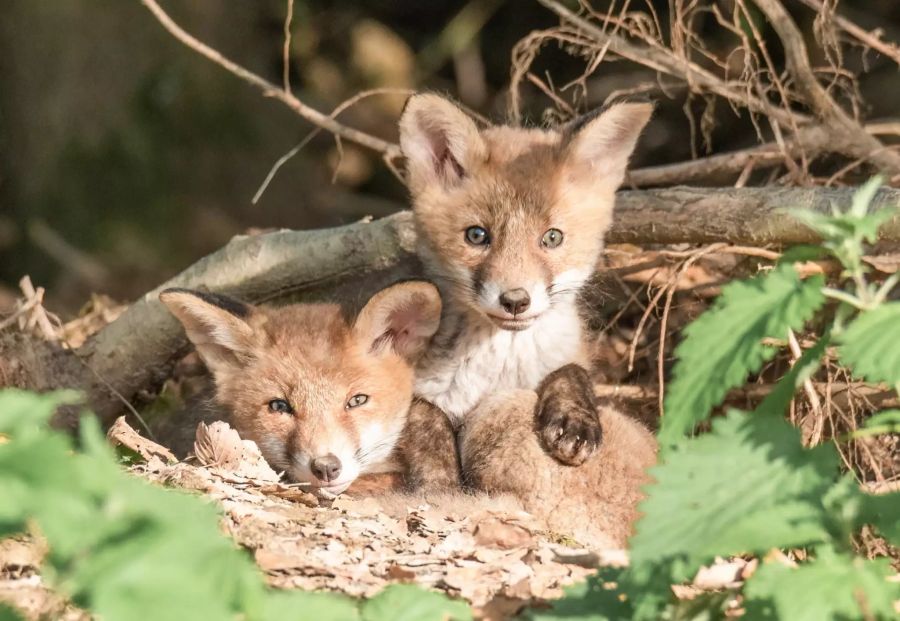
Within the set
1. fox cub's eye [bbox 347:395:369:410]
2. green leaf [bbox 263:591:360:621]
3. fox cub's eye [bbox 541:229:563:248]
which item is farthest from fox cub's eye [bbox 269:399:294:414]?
green leaf [bbox 263:591:360:621]

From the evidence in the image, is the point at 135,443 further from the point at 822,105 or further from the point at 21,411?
the point at 822,105

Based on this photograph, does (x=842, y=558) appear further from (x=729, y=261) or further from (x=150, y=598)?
(x=729, y=261)

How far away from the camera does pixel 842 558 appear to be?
2113mm

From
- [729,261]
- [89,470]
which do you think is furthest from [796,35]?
[89,470]

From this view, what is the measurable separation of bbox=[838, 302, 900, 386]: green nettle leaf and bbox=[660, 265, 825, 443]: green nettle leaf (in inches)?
4.0

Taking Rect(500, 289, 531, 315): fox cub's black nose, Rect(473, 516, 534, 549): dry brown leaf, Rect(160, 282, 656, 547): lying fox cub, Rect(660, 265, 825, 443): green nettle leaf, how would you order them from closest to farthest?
Rect(660, 265, 825, 443): green nettle leaf < Rect(473, 516, 534, 549): dry brown leaf < Rect(160, 282, 656, 547): lying fox cub < Rect(500, 289, 531, 315): fox cub's black nose

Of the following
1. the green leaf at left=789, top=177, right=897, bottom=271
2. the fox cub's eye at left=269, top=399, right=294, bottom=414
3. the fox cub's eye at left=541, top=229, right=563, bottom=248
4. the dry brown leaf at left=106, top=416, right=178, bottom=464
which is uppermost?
the fox cub's eye at left=541, top=229, right=563, bottom=248

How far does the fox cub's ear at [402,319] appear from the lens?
414cm

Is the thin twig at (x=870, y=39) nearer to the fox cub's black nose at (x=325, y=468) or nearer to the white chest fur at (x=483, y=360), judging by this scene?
the white chest fur at (x=483, y=360)

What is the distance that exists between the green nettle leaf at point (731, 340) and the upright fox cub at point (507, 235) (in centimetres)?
172

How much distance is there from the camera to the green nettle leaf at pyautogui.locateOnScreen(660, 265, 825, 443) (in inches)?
88.4

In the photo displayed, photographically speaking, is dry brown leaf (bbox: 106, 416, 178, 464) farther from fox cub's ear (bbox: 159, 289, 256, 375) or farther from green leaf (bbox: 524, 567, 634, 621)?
green leaf (bbox: 524, 567, 634, 621)

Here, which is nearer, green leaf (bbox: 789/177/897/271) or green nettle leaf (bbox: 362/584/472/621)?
Answer: green nettle leaf (bbox: 362/584/472/621)

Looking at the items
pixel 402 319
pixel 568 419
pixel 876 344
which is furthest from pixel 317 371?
pixel 876 344
